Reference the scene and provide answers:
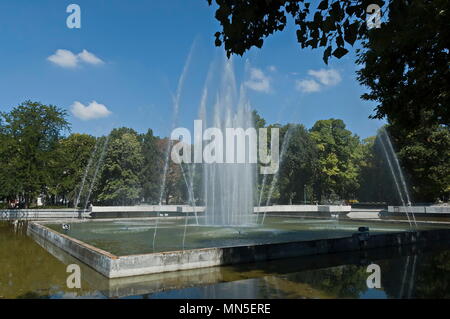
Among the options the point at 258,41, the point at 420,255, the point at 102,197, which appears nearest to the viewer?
the point at 258,41

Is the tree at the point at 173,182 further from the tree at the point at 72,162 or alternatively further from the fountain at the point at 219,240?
the fountain at the point at 219,240

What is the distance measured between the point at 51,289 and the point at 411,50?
1269 centimetres

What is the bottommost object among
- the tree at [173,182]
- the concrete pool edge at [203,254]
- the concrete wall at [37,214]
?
the concrete wall at [37,214]

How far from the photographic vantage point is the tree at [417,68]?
1012cm

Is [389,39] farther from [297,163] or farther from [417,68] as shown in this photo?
[297,163]

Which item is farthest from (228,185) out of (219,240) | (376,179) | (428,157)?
(376,179)

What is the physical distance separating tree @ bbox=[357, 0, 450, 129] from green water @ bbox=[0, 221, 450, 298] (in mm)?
5210

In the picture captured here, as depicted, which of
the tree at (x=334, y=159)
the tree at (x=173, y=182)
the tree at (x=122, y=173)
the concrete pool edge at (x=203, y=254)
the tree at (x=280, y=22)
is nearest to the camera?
the tree at (x=280, y=22)

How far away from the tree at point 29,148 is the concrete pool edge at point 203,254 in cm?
2662

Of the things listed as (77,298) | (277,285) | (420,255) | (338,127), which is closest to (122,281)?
(77,298)

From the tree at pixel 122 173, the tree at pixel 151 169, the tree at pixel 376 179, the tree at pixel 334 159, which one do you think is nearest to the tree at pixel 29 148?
the tree at pixel 122 173

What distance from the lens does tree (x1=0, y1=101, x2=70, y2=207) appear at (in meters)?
38.7
